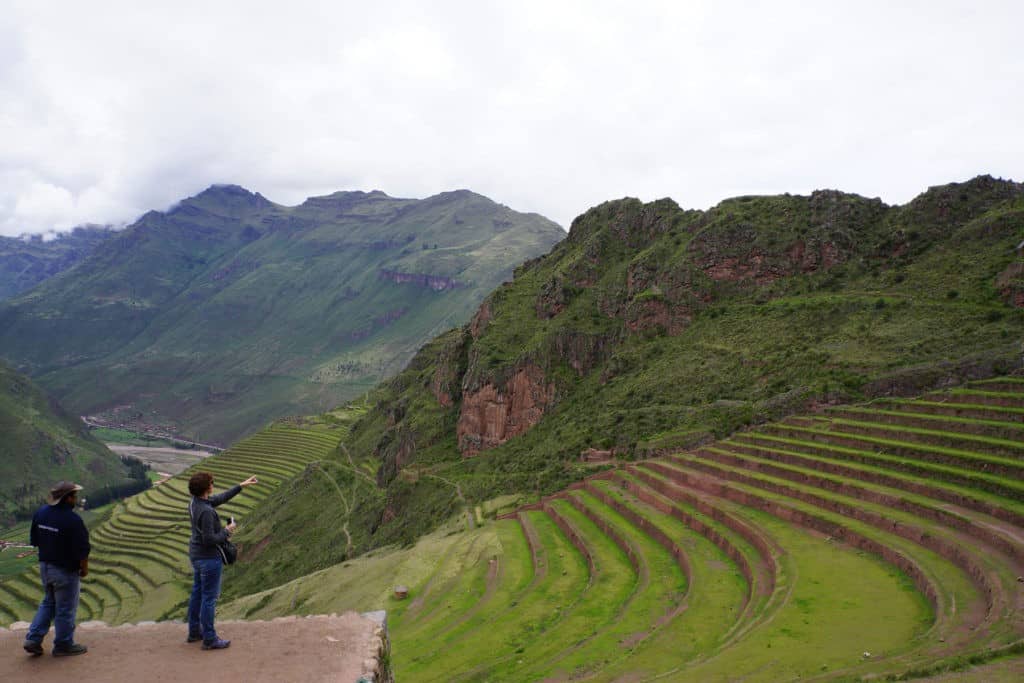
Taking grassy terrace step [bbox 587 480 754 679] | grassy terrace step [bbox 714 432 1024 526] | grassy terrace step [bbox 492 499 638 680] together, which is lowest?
grassy terrace step [bbox 492 499 638 680]

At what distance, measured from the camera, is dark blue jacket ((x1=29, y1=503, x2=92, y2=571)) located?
32.2 ft

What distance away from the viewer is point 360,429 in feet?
334

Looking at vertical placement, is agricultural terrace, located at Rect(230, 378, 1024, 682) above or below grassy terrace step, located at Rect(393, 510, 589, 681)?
above

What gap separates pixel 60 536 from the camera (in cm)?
988

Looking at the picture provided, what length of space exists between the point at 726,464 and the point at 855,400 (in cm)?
927

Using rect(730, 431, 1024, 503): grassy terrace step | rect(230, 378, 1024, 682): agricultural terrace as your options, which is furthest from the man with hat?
rect(730, 431, 1024, 503): grassy terrace step

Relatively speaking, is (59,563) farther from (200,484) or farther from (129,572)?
(129,572)

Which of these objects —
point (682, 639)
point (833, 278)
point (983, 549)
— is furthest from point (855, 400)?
point (833, 278)

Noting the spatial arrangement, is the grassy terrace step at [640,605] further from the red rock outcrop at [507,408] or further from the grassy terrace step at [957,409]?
the red rock outcrop at [507,408]

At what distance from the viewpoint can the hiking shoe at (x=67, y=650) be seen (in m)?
9.90

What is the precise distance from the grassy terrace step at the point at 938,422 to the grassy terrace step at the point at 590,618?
1429 centimetres

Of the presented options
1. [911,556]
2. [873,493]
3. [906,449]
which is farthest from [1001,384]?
[911,556]

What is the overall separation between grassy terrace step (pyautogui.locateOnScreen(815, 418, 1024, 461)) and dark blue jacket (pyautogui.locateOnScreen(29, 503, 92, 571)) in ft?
89.1

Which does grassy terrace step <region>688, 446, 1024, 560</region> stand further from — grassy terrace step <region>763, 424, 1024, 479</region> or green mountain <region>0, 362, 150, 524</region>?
green mountain <region>0, 362, 150, 524</region>
